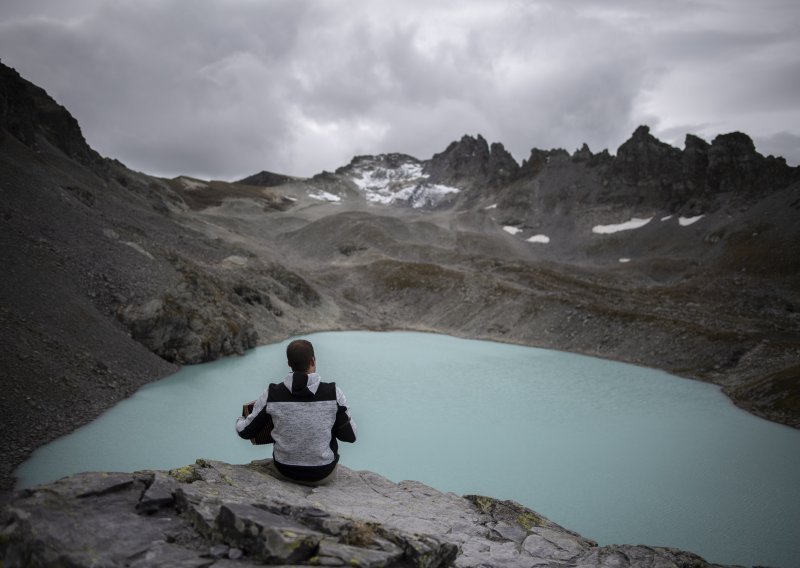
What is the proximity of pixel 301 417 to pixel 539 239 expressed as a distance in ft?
364

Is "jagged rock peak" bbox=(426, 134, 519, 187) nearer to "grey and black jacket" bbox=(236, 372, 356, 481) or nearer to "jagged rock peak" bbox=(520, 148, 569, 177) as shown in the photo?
"jagged rock peak" bbox=(520, 148, 569, 177)

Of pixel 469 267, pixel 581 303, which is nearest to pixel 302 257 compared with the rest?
pixel 469 267

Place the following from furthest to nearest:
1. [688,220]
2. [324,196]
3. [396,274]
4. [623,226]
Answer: [324,196] → [623,226] → [688,220] → [396,274]

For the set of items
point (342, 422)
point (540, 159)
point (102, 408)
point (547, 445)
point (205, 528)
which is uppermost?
point (540, 159)

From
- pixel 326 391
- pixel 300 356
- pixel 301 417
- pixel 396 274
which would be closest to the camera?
pixel 300 356

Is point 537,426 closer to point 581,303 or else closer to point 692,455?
point 692,455

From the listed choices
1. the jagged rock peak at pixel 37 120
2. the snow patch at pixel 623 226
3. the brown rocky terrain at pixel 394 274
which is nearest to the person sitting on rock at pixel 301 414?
the brown rocky terrain at pixel 394 274

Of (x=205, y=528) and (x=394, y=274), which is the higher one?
(x=394, y=274)

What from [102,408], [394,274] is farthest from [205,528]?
[394,274]

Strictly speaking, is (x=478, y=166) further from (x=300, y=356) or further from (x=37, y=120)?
(x=300, y=356)

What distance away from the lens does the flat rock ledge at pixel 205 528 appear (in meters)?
4.43

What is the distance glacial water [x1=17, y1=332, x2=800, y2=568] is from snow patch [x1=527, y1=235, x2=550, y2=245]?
8085 cm

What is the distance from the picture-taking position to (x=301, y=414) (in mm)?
7227

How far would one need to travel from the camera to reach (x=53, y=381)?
19359 mm
